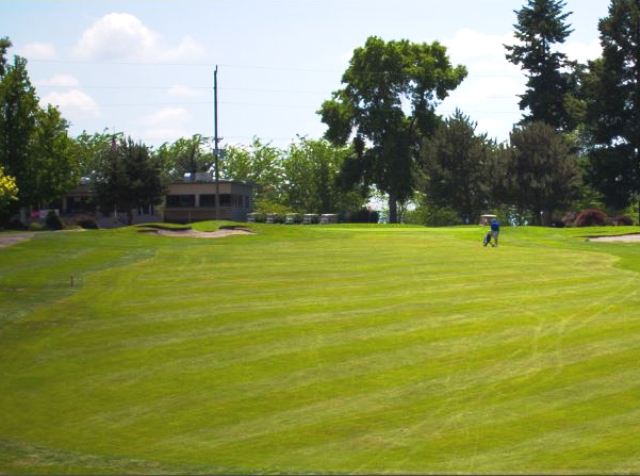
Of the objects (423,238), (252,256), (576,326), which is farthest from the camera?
(423,238)

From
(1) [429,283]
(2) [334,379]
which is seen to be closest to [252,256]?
(1) [429,283]

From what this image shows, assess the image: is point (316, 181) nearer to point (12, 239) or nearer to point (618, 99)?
point (618, 99)

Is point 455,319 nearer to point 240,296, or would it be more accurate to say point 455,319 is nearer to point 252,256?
point 240,296

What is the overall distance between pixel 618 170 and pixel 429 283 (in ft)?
187

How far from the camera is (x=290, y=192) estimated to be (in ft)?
425

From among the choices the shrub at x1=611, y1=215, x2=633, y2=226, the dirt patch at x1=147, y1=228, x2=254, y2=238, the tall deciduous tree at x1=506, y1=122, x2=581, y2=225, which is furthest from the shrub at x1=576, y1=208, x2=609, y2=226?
the dirt patch at x1=147, y1=228, x2=254, y2=238

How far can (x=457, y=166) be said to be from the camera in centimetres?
7700

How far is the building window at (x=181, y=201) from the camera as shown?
8538 centimetres

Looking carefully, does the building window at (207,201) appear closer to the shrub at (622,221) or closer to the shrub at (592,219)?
the shrub at (592,219)

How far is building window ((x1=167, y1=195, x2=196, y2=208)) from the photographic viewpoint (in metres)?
85.4

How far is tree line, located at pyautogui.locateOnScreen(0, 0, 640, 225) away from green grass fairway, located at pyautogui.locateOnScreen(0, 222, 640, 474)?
74.1ft

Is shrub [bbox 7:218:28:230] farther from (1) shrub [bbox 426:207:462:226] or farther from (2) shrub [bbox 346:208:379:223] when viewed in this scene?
(1) shrub [bbox 426:207:462:226]

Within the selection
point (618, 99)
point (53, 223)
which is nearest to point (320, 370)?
point (53, 223)

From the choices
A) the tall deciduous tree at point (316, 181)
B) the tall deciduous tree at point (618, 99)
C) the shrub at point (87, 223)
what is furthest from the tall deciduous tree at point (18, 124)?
the tall deciduous tree at point (316, 181)
